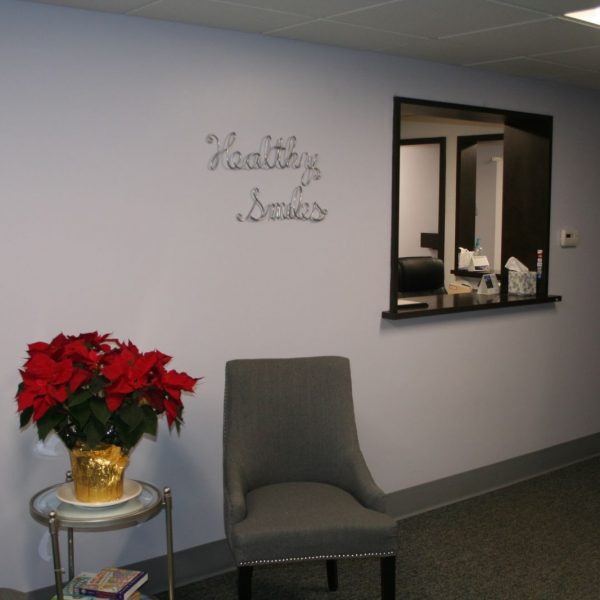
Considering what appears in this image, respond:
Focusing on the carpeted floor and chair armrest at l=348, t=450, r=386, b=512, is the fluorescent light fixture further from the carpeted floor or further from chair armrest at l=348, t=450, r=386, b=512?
the carpeted floor

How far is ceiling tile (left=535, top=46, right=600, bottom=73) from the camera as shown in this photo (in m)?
3.85

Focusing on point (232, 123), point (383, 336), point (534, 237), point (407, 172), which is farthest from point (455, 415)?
point (407, 172)

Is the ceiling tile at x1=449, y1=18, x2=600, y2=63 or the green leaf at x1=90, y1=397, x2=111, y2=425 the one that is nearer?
the green leaf at x1=90, y1=397, x2=111, y2=425

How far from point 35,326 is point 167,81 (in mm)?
1078

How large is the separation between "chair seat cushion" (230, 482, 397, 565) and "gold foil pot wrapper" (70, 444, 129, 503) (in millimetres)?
452

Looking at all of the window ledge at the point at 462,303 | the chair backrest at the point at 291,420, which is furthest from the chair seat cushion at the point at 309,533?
the window ledge at the point at 462,303

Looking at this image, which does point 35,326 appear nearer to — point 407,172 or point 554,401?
point 554,401

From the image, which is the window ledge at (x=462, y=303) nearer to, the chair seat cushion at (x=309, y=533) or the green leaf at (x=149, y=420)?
the chair seat cushion at (x=309, y=533)

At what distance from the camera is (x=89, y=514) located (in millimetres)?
2602

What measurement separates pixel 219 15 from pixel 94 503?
1.83m

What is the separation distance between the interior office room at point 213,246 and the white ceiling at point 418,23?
2.7 inches

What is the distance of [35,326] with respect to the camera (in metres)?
3.03

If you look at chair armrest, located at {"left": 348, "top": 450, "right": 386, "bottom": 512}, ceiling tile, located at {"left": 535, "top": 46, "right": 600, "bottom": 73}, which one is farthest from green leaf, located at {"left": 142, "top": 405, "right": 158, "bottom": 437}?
ceiling tile, located at {"left": 535, "top": 46, "right": 600, "bottom": 73}

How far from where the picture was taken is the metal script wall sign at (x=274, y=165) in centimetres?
345
